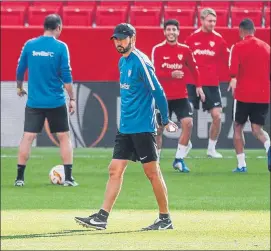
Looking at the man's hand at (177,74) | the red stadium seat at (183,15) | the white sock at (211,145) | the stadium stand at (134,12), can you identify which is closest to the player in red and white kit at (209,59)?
the white sock at (211,145)

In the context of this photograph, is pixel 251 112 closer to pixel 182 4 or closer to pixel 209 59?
pixel 209 59

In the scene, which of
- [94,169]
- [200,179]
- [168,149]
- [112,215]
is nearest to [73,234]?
[112,215]

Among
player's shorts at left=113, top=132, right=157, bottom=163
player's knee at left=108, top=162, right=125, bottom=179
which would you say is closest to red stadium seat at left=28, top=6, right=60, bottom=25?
player's shorts at left=113, top=132, right=157, bottom=163

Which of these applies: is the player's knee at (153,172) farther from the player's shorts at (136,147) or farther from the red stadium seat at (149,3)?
the red stadium seat at (149,3)

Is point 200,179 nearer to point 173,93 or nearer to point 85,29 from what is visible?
point 173,93

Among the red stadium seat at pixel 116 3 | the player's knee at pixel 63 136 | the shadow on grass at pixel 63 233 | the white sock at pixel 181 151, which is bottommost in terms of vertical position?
the white sock at pixel 181 151

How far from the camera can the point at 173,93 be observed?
48.8 ft

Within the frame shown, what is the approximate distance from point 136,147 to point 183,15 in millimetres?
12106

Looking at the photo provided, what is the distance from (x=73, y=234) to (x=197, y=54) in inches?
301

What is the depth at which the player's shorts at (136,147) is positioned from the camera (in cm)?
936

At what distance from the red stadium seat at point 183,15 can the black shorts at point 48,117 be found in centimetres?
844

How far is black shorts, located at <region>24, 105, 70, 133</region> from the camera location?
13.1 m

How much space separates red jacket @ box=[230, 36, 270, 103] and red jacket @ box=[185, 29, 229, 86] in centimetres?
118

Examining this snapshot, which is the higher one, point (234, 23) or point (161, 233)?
point (234, 23)
